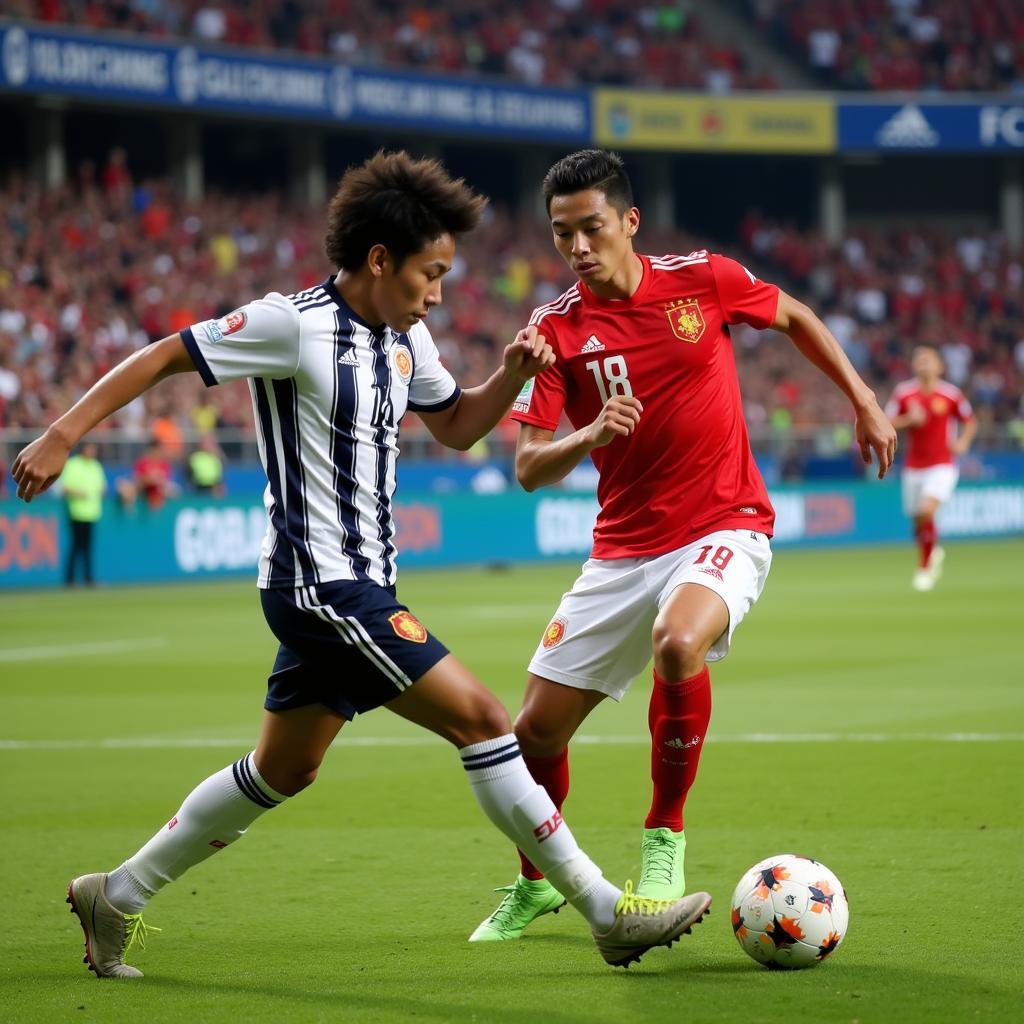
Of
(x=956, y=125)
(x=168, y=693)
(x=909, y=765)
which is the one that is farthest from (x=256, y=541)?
(x=956, y=125)

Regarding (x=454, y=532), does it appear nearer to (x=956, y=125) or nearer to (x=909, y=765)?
(x=909, y=765)

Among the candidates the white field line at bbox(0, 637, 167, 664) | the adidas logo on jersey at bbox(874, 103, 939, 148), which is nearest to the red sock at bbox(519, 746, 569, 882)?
the white field line at bbox(0, 637, 167, 664)

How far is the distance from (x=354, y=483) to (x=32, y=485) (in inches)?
34.0

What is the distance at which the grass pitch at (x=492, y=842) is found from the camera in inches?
188

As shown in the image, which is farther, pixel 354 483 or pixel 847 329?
pixel 847 329

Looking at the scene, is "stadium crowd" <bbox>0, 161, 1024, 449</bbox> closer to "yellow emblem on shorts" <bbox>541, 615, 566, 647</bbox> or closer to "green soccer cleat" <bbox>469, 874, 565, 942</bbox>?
"yellow emblem on shorts" <bbox>541, 615, 566, 647</bbox>

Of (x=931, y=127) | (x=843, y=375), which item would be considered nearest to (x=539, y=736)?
(x=843, y=375)

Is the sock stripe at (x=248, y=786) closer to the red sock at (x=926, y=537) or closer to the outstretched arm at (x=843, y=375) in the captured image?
the outstretched arm at (x=843, y=375)

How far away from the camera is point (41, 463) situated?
4.60m

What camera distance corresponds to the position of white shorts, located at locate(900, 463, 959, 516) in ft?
69.0

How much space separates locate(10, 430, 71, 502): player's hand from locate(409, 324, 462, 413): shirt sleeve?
3.69ft

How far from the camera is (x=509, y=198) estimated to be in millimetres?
43094

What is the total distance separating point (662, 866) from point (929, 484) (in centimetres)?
1645

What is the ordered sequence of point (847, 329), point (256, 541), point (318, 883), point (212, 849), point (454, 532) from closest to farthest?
point (212, 849) < point (318, 883) < point (256, 541) < point (454, 532) < point (847, 329)
